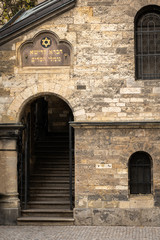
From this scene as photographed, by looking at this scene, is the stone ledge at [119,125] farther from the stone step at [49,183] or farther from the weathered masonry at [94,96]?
the stone step at [49,183]

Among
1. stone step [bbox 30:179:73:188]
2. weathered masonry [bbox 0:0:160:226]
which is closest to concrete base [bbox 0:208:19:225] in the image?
weathered masonry [bbox 0:0:160:226]

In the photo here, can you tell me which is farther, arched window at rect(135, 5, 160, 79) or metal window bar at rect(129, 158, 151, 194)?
arched window at rect(135, 5, 160, 79)

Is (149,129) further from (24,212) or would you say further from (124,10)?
(24,212)

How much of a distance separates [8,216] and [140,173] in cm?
399

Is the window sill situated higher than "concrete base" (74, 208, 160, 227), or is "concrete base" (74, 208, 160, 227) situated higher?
the window sill

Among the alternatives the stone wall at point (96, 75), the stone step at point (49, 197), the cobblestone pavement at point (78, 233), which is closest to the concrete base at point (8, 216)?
the cobblestone pavement at point (78, 233)

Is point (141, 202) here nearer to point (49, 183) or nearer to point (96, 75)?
point (49, 183)

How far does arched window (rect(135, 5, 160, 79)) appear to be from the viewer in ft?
44.7

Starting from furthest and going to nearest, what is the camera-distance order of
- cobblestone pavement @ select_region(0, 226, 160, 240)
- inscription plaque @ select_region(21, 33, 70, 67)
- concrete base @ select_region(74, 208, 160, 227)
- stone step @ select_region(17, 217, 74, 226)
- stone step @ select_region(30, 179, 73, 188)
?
stone step @ select_region(30, 179, 73, 188) → inscription plaque @ select_region(21, 33, 70, 67) → stone step @ select_region(17, 217, 74, 226) → concrete base @ select_region(74, 208, 160, 227) → cobblestone pavement @ select_region(0, 226, 160, 240)

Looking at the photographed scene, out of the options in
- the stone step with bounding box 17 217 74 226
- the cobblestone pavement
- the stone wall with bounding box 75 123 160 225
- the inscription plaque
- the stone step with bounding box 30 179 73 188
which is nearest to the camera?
the cobblestone pavement

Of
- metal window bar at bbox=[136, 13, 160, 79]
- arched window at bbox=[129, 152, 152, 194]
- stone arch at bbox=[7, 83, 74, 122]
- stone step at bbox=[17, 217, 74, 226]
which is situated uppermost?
metal window bar at bbox=[136, 13, 160, 79]

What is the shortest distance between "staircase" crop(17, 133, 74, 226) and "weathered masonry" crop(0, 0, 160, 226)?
0.20 ft

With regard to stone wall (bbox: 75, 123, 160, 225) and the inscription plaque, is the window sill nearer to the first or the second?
stone wall (bbox: 75, 123, 160, 225)

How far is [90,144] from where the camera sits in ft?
43.5
